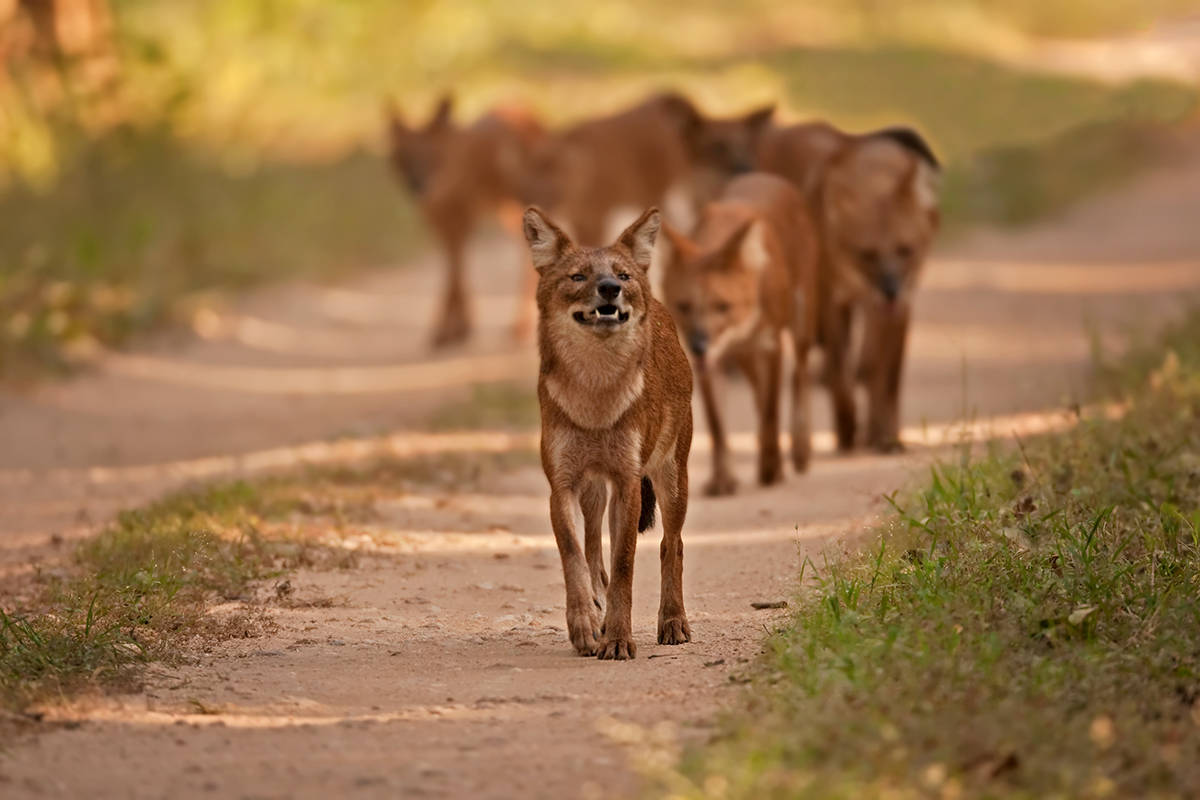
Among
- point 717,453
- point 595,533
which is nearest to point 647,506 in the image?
point 595,533

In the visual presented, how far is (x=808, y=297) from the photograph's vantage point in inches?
386

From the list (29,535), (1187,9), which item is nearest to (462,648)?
(29,535)

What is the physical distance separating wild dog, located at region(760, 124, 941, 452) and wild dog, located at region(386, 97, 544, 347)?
4549 millimetres

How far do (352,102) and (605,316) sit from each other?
1984cm

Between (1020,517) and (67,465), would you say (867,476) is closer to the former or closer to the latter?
(1020,517)

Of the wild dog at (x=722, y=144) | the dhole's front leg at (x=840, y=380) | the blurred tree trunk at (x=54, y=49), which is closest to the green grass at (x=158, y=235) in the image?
the blurred tree trunk at (x=54, y=49)

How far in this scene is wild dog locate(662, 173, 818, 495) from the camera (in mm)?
9000

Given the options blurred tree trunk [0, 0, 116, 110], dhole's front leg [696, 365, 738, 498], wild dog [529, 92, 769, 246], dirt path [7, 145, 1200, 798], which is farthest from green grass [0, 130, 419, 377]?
dhole's front leg [696, 365, 738, 498]

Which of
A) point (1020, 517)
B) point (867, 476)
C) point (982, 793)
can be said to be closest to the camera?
point (982, 793)

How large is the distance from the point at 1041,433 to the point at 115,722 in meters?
4.74

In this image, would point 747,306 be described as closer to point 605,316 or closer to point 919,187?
point 919,187

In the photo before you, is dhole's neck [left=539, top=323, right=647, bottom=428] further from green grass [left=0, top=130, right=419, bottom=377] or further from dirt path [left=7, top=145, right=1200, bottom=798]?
green grass [left=0, top=130, right=419, bottom=377]

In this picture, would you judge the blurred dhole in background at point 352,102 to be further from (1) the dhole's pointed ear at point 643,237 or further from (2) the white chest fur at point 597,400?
(2) the white chest fur at point 597,400

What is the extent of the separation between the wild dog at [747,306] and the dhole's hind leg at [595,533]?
108 inches
